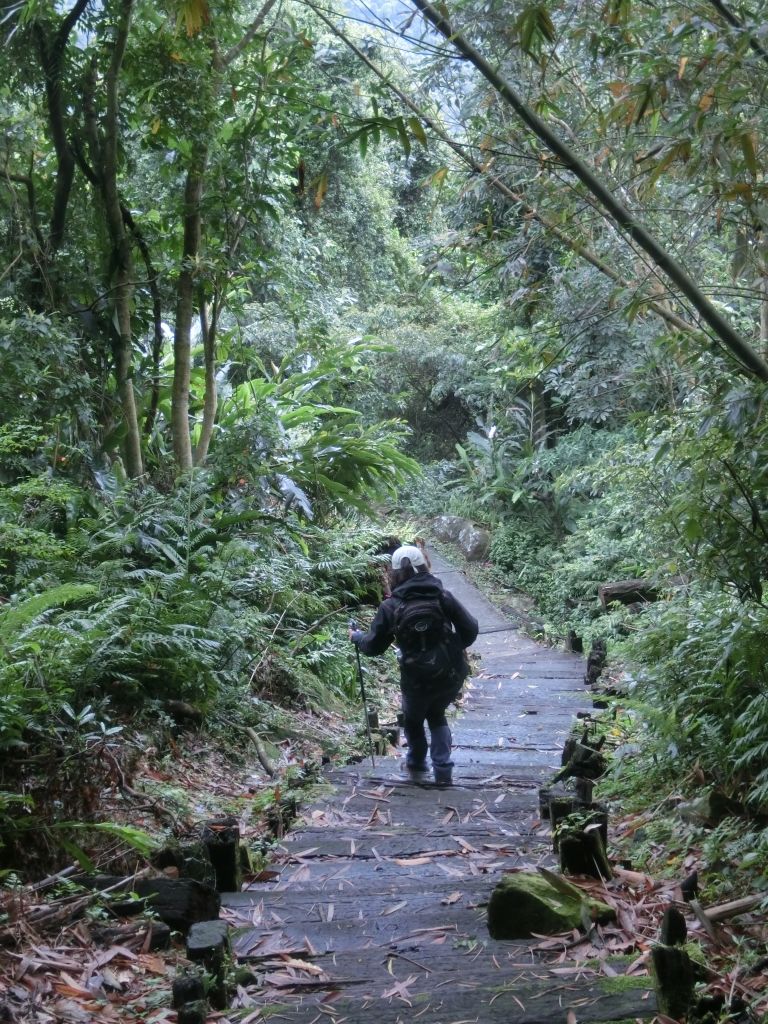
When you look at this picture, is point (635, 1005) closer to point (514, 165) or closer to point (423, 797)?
point (423, 797)

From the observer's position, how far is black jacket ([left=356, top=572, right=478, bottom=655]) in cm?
609

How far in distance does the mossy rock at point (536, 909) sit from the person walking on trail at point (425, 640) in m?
2.76

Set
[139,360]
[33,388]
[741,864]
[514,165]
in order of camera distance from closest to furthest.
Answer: [741,864] → [514,165] → [33,388] → [139,360]

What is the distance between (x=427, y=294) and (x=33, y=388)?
50.1ft

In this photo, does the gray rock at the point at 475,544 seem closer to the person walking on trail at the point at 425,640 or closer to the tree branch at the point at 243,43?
the tree branch at the point at 243,43

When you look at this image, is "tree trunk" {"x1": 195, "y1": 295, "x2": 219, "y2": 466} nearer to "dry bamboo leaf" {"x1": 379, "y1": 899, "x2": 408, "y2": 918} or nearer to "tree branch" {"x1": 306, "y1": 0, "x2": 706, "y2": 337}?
"tree branch" {"x1": 306, "y1": 0, "x2": 706, "y2": 337}

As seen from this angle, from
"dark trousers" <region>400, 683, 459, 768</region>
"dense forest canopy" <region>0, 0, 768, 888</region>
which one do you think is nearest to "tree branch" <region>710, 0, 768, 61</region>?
"dense forest canopy" <region>0, 0, 768, 888</region>

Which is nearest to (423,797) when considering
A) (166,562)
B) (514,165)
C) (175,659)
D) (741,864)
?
(175,659)

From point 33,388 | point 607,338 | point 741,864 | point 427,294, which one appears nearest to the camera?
point 741,864

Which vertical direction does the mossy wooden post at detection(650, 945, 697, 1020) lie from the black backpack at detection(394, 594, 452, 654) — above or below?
below

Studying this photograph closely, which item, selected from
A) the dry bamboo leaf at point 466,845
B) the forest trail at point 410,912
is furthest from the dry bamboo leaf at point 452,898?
the dry bamboo leaf at point 466,845

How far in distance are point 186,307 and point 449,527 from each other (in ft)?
37.6

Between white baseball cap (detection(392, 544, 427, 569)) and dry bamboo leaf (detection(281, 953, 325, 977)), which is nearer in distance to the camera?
dry bamboo leaf (detection(281, 953, 325, 977))

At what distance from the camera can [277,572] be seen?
8.36 metres
